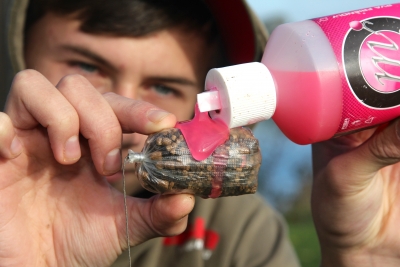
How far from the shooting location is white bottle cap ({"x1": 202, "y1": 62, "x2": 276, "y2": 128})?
631 mm

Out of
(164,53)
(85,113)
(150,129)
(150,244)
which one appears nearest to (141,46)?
(164,53)

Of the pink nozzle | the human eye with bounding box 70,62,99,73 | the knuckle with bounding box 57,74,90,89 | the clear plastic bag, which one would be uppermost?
the pink nozzle

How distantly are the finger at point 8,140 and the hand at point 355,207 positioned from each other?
0.70 metres

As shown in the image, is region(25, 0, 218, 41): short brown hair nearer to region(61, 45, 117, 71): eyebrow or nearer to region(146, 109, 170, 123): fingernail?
region(61, 45, 117, 71): eyebrow

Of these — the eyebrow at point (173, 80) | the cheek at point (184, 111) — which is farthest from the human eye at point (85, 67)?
the cheek at point (184, 111)

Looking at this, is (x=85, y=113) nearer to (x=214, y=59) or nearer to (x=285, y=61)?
(x=285, y=61)

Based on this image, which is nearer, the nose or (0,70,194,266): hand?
(0,70,194,266): hand

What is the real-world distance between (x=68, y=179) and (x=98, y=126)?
0.20 meters

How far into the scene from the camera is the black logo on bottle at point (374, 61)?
0.67 m

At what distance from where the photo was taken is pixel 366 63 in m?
0.68

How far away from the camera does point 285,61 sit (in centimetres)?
69

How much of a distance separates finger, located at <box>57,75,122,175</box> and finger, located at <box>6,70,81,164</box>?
16mm

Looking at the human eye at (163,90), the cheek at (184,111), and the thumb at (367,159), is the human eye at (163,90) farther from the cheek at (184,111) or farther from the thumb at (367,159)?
the thumb at (367,159)

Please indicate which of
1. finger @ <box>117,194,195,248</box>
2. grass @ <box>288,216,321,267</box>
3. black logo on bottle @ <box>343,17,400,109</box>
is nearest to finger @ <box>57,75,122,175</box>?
finger @ <box>117,194,195,248</box>
